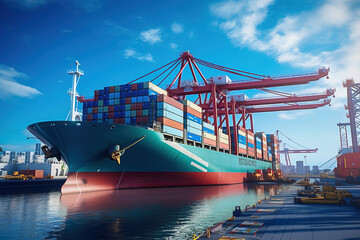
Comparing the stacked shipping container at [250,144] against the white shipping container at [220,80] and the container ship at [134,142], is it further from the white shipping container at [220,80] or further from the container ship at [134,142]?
the white shipping container at [220,80]

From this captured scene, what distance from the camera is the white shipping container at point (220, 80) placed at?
41.2 metres

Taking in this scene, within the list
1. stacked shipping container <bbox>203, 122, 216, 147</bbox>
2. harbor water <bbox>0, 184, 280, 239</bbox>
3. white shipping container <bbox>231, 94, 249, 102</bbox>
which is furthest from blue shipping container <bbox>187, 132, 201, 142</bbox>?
white shipping container <bbox>231, 94, 249, 102</bbox>

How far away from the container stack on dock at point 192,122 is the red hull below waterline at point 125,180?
464 cm

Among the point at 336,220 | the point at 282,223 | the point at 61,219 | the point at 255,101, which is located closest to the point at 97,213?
the point at 61,219

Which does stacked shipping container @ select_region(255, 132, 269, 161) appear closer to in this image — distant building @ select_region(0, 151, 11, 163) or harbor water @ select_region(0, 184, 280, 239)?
harbor water @ select_region(0, 184, 280, 239)

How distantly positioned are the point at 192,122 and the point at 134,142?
10.9m

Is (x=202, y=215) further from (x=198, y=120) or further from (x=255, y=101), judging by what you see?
(x=255, y=101)

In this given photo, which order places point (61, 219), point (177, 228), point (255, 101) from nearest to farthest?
point (177, 228)
point (61, 219)
point (255, 101)

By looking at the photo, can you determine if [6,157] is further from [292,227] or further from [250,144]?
[292,227]

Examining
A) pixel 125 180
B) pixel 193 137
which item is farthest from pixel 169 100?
pixel 125 180

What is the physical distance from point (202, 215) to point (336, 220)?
6.18 m

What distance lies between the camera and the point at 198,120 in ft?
114

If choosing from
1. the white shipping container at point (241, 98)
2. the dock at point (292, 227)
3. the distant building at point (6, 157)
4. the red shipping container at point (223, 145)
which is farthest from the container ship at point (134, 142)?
the distant building at point (6, 157)

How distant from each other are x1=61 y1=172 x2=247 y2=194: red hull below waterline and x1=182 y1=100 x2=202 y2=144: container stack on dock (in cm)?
464
